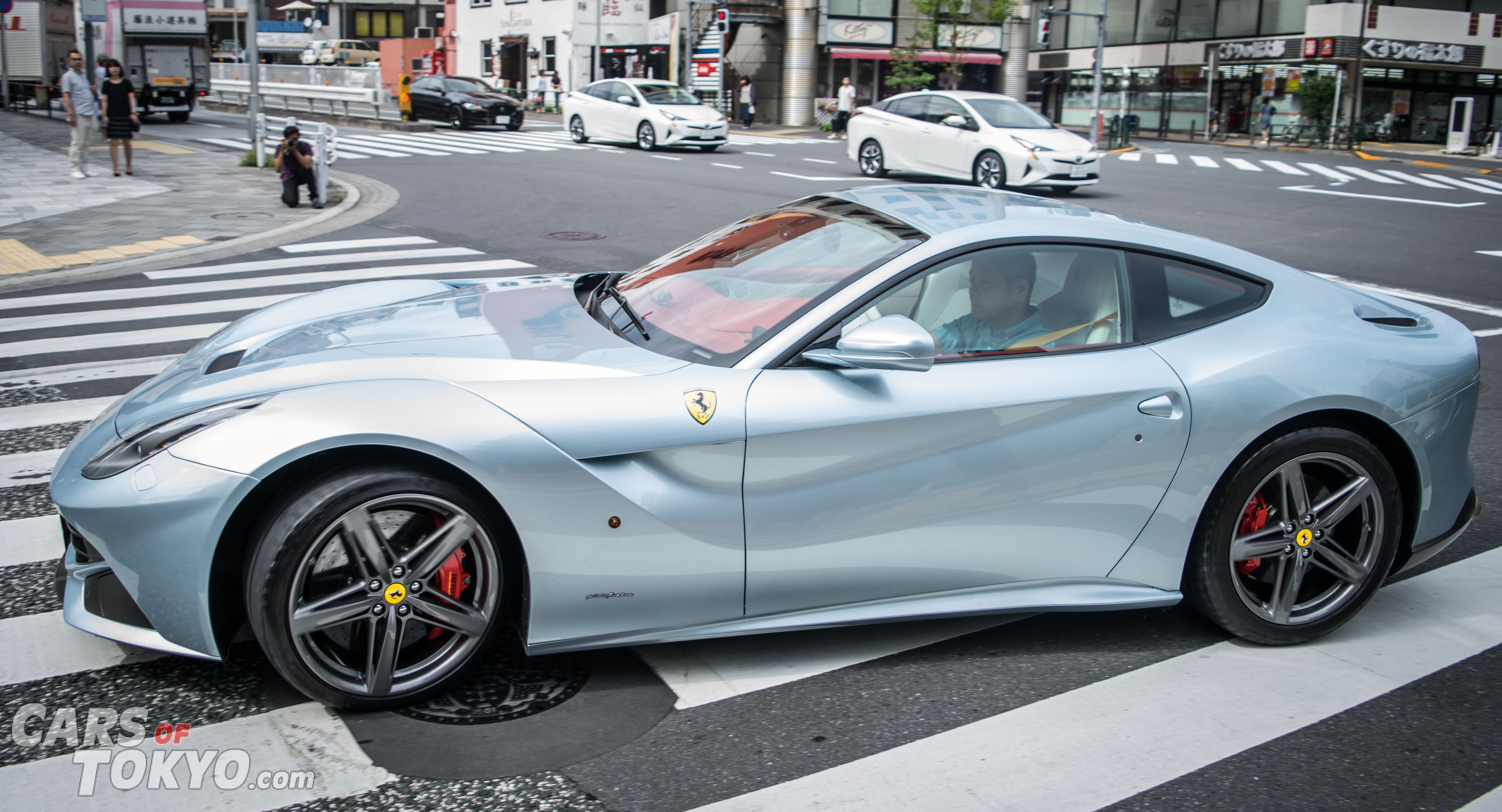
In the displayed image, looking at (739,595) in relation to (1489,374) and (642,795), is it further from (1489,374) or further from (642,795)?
(1489,374)

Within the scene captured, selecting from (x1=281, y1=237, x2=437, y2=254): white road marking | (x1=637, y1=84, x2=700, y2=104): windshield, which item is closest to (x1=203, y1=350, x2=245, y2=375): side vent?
(x1=281, y1=237, x2=437, y2=254): white road marking

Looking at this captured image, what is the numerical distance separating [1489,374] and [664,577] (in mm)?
6730

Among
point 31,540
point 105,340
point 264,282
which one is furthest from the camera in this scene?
point 264,282

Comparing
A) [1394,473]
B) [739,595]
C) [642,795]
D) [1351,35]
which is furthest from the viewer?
[1351,35]

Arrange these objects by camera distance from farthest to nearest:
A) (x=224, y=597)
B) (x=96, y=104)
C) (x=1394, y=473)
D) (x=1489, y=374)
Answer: (x=96, y=104), (x=1489, y=374), (x=1394, y=473), (x=224, y=597)

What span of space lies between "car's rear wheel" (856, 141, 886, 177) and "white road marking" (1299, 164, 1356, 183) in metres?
8.91

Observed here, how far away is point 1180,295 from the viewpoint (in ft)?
12.4

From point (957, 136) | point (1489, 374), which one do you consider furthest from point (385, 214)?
point (1489, 374)

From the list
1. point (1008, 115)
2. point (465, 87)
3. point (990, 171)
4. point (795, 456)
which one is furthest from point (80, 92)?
point (795, 456)

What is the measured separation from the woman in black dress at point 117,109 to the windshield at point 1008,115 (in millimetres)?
13918

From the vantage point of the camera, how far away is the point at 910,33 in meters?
50.2

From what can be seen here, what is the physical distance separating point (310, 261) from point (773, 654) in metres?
9.50

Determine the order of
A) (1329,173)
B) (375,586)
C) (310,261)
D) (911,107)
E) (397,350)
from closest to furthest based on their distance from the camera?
(375,586) → (397,350) → (310,261) → (911,107) → (1329,173)

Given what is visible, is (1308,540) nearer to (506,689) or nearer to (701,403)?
(701,403)
